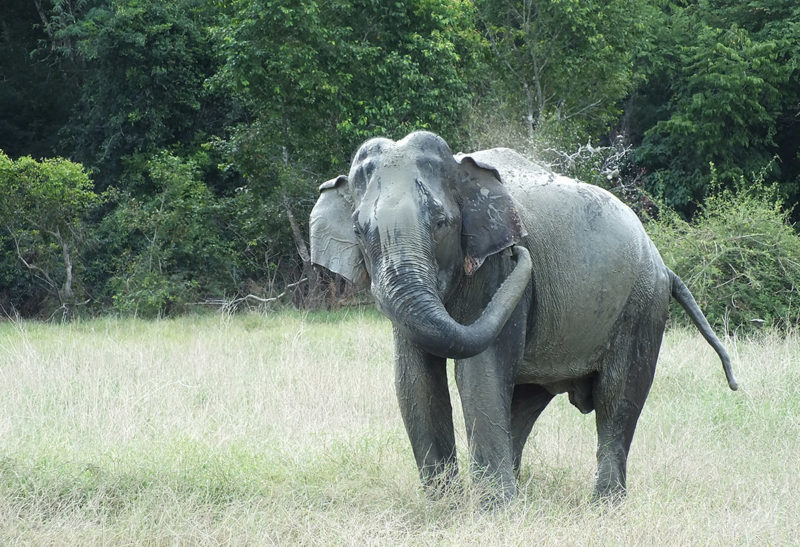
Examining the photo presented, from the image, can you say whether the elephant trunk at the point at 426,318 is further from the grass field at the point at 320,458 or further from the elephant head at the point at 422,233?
the grass field at the point at 320,458

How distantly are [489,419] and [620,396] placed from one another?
48.7 inches

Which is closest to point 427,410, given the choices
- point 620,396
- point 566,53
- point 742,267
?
point 620,396

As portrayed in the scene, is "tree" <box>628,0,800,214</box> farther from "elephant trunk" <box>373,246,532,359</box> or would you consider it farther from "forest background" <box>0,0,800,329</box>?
"elephant trunk" <box>373,246,532,359</box>

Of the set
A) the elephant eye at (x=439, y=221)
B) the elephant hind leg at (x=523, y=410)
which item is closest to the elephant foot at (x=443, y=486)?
the elephant hind leg at (x=523, y=410)

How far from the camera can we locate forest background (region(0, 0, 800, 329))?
1814 centimetres

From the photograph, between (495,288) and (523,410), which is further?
(523,410)

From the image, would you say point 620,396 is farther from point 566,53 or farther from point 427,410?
point 566,53

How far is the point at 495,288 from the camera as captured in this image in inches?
193

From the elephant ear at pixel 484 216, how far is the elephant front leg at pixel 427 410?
579mm

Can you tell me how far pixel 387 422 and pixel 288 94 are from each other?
11.7 meters

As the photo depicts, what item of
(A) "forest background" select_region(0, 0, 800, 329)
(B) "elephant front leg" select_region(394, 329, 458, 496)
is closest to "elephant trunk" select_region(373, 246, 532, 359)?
(B) "elephant front leg" select_region(394, 329, 458, 496)

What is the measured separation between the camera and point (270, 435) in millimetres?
7340

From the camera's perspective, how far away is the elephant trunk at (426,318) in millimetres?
4266

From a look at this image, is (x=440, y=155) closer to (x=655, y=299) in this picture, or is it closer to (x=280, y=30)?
(x=655, y=299)
